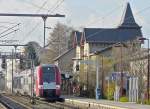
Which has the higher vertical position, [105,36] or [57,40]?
[57,40]

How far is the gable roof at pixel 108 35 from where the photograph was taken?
101000mm

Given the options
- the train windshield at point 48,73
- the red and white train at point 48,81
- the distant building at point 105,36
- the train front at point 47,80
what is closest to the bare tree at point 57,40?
the distant building at point 105,36

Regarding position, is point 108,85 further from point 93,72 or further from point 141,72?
point 93,72

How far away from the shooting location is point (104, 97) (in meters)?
58.0

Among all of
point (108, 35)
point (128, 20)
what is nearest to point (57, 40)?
point (128, 20)

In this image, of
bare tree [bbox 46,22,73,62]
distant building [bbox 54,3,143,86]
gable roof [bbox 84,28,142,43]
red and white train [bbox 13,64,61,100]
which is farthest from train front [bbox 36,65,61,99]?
bare tree [bbox 46,22,73,62]

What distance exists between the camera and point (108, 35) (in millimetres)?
102125

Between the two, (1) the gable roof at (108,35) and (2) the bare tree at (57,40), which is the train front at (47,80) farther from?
(2) the bare tree at (57,40)

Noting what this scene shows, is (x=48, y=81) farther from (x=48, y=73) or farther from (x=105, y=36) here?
(x=105, y=36)

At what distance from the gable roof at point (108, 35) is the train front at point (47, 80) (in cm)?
4915

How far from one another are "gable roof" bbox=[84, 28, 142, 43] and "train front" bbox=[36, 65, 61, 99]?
161 feet

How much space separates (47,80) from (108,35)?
51.8 metres

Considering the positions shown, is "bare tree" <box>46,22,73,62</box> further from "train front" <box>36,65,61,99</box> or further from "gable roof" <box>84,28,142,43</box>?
"train front" <box>36,65,61,99</box>

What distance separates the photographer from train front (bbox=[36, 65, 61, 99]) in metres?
51.1
